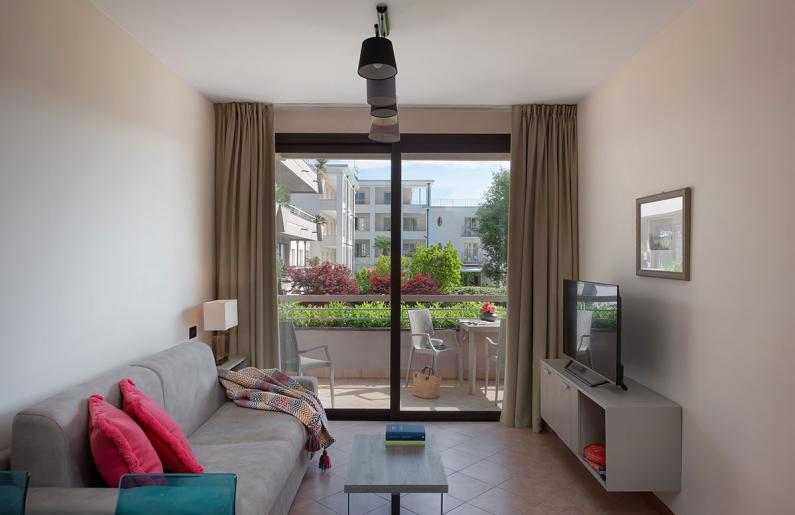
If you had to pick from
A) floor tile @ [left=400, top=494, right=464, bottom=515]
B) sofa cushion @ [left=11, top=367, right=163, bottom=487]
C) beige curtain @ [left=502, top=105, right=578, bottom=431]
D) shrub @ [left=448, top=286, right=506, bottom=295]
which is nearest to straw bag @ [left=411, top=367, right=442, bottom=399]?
beige curtain @ [left=502, top=105, right=578, bottom=431]

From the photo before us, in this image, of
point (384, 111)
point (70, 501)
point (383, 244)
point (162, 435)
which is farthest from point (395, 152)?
point (70, 501)

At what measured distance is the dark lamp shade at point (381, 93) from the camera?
8.86ft

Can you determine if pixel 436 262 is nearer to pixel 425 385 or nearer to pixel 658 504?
pixel 425 385

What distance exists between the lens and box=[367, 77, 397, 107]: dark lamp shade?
8.86 feet

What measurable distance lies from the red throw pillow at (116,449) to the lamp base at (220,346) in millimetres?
2156

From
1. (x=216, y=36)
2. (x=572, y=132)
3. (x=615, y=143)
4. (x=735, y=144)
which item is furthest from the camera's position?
(x=572, y=132)

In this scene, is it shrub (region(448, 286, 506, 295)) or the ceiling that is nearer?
the ceiling

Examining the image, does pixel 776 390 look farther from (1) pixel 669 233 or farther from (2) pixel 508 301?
(2) pixel 508 301

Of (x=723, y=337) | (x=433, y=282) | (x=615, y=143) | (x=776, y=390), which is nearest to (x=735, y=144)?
(x=723, y=337)

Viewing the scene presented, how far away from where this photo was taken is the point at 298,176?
15.8 ft

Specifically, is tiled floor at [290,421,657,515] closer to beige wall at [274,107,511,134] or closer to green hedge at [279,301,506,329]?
green hedge at [279,301,506,329]

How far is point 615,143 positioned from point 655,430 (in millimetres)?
1995

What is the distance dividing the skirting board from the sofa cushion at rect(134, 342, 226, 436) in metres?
2.79

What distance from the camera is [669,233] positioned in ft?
9.89
